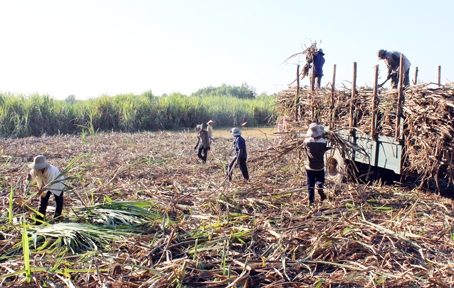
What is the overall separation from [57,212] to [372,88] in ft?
17.7

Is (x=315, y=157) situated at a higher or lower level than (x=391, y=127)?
lower

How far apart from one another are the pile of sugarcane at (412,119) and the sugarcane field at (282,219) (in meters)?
0.02

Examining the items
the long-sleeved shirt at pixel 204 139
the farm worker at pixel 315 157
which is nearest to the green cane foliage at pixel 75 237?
the farm worker at pixel 315 157

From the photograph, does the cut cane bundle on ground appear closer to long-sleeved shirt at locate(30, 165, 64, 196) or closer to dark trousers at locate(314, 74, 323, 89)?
long-sleeved shirt at locate(30, 165, 64, 196)

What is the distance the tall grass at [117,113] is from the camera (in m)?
19.6

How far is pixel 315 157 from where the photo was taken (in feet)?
21.3

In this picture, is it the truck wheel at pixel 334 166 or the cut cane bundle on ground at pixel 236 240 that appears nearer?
the cut cane bundle on ground at pixel 236 240

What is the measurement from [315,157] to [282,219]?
55.0 inches

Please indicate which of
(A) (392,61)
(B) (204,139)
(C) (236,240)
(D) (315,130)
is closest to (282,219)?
(C) (236,240)

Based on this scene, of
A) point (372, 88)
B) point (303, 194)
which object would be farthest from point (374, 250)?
point (372, 88)

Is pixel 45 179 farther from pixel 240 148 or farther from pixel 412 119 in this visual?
pixel 412 119

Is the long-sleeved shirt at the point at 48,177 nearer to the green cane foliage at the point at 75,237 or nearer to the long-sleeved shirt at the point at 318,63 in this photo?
the green cane foliage at the point at 75,237

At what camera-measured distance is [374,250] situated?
4.36 m

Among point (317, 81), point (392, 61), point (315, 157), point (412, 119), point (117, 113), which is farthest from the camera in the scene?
point (117, 113)
